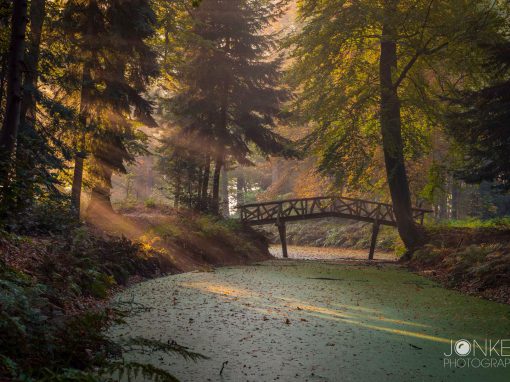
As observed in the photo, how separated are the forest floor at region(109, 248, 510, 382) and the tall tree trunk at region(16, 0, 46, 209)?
240cm

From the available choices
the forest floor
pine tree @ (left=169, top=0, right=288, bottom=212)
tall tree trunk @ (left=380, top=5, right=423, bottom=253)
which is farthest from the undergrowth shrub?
pine tree @ (left=169, top=0, right=288, bottom=212)

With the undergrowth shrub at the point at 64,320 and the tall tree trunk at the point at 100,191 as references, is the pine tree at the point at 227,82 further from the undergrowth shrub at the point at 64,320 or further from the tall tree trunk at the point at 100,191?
the undergrowth shrub at the point at 64,320

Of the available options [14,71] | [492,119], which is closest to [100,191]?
[14,71]

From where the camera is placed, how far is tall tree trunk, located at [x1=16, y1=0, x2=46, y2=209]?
664 cm

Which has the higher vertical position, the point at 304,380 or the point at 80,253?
the point at 80,253

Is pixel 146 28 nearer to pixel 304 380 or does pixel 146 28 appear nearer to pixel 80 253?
pixel 80 253

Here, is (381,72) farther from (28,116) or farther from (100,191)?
(28,116)

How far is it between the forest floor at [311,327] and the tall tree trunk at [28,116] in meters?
2.40

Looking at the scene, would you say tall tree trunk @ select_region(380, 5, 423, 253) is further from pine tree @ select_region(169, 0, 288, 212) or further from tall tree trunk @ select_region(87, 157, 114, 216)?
tall tree trunk @ select_region(87, 157, 114, 216)

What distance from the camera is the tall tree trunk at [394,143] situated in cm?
1420

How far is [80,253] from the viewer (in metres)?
7.72

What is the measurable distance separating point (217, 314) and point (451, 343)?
3082 mm

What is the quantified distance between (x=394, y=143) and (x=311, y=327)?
972cm

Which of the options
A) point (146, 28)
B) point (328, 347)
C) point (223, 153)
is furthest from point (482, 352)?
point (223, 153)
